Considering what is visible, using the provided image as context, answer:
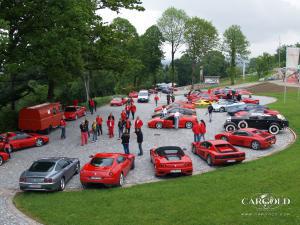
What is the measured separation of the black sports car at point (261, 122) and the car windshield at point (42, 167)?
52.8 feet

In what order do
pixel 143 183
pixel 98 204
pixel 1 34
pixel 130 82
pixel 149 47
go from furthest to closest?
pixel 130 82 < pixel 149 47 < pixel 1 34 < pixel 143 183 < pixel 98 204

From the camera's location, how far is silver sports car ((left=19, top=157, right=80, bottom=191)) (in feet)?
61.6

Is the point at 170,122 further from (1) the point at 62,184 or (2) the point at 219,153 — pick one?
(1) the point at 62,184

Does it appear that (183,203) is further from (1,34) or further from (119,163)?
(1,34)

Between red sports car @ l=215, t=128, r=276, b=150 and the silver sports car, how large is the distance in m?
11.3

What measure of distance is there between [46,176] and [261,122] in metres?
17.6

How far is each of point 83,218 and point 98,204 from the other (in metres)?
1.68

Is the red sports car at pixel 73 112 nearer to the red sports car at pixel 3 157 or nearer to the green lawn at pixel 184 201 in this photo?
the red sports car at pixel 3 157

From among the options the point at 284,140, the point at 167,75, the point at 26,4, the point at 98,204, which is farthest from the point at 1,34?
the point at 167,75

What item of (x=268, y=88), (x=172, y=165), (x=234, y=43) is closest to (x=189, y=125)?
(x=172, y=165)

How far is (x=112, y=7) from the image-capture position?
4344 cm

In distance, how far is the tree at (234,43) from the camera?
94.7m

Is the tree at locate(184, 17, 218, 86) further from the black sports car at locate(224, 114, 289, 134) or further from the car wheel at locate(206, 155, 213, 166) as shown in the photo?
the car wheel at locate(206, 155, 213, 166)

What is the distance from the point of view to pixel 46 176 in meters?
18.9
